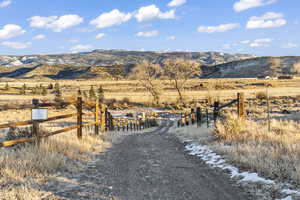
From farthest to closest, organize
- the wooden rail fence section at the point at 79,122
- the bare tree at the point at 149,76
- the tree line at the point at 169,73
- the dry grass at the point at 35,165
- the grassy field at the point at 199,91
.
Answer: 1. the grassy field at the point at 199,91
2. the bare tree at the point at 149,76
3. the tree line at the point at 169,73
4. the wooden rail fence section at the point at 79,122
5. the dry grass at the point at 35,165

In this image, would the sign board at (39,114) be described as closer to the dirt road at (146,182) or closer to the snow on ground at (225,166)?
the dirt road at (146,182)

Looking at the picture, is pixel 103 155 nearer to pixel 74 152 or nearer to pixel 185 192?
pixel 74 152

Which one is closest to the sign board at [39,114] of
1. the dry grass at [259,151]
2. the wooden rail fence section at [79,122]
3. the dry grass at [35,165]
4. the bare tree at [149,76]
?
the wooden rail fence section at [79,122]

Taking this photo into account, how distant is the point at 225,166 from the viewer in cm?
661

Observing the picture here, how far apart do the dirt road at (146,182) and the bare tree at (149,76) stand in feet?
145

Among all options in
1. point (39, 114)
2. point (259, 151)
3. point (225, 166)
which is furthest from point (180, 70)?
point (225, 166)

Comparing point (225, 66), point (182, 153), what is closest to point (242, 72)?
point (225, 66)

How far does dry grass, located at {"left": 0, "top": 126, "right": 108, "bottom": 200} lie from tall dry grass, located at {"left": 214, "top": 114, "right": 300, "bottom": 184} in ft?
12.5

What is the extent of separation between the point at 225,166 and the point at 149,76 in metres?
48.4

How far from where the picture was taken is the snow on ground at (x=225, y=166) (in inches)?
185

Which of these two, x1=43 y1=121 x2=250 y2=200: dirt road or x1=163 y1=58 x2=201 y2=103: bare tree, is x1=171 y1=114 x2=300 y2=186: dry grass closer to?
x1=43 y1=121 x2=250 y2=200: dirt road

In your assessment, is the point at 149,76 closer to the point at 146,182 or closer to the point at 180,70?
the point at 180,70

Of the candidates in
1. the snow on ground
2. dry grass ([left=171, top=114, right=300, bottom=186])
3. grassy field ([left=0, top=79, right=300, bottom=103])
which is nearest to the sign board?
the snow on ground

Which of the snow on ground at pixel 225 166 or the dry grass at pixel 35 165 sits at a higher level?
the dry grass at pixel 35 165
